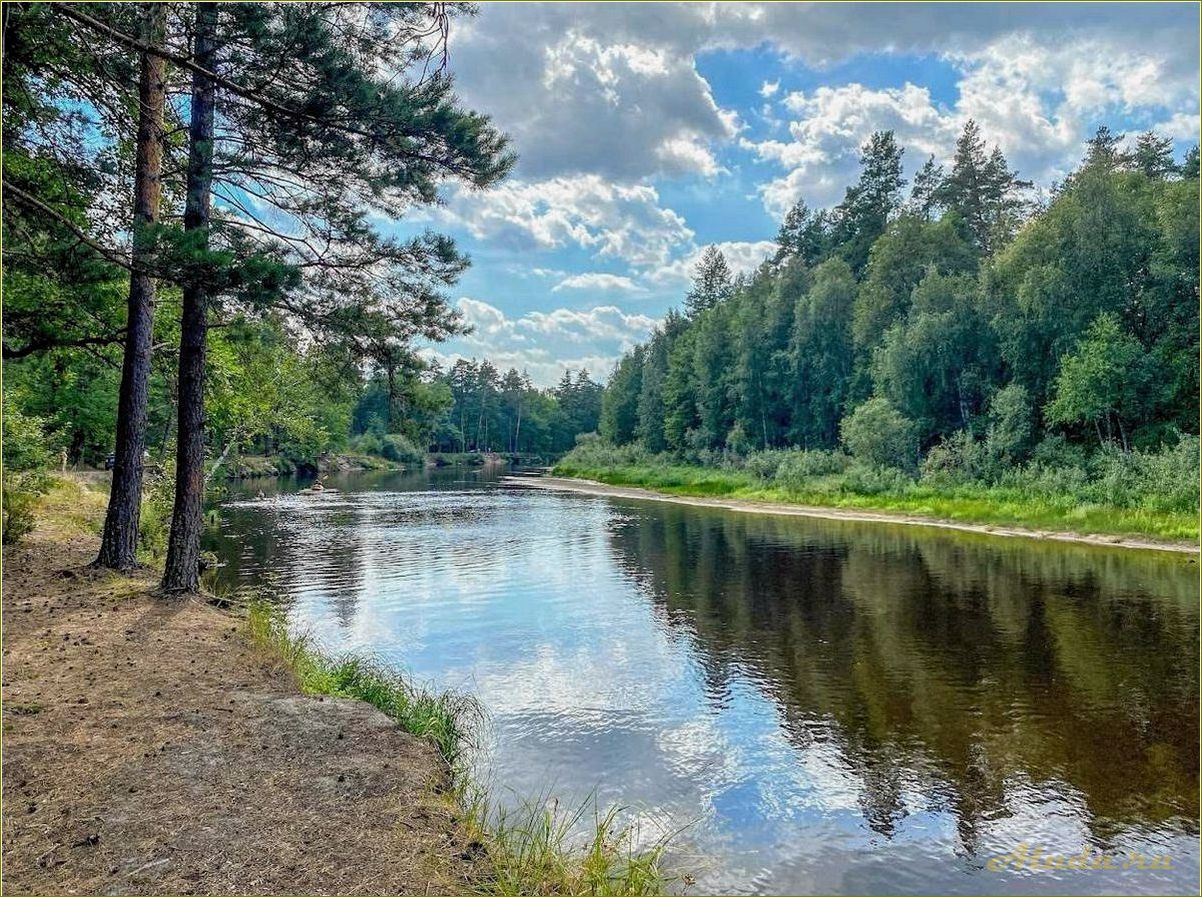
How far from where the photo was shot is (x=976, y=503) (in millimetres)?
30172

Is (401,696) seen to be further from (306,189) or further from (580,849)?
(306,189)

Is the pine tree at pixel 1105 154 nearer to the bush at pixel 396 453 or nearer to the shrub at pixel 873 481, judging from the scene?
the shrub at pixel 873 481

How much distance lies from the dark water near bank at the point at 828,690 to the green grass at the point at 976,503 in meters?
2.89

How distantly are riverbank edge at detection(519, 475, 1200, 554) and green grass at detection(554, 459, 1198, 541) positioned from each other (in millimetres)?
407

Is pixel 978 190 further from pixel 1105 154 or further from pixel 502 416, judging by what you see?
pixel 502 416

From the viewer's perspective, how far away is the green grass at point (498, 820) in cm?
492

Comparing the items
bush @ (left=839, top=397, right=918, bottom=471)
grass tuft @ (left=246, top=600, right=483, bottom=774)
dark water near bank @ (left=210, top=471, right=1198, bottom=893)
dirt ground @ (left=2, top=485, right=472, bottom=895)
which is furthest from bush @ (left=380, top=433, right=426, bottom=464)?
dirt ground @ (left=2, top=485, right=472, bottom=895)

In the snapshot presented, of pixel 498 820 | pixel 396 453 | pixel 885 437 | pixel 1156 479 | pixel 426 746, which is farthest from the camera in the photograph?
pixel 396 453

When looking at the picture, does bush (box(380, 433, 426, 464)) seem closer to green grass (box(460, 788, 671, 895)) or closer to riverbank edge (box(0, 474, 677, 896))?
riverbank edge (box(0, 474, 677, 896))

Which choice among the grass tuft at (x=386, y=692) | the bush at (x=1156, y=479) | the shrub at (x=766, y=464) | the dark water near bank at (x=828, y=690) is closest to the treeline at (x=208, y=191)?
the grass tuft at (x=386, y=692)

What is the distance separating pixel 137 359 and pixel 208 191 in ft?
8.92

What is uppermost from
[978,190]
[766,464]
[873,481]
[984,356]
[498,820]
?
[978,190]

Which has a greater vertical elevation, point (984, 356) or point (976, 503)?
point (984, 356)

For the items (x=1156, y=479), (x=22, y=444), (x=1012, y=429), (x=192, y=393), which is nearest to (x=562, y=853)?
A: (x=192, y=393)
